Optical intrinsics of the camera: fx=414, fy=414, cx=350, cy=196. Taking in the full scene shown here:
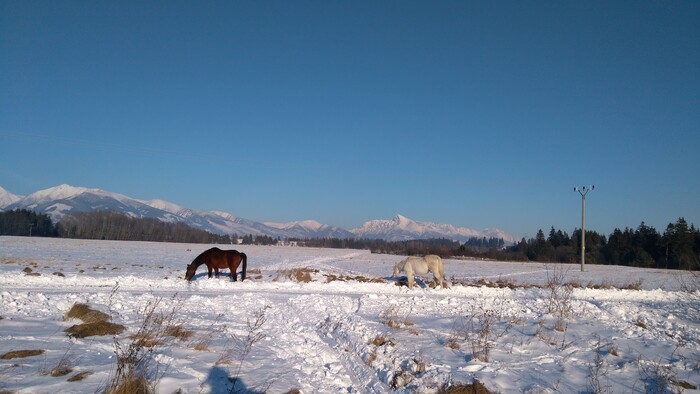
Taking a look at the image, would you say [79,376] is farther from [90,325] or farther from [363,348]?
[363,348]

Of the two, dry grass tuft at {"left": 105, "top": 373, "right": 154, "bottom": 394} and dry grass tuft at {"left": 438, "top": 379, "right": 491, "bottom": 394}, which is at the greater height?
dry grass tuft at {"left": 105, "top": 373, "right": 154, "bottom": 394}

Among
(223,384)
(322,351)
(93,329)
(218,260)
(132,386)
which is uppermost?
(218,260)

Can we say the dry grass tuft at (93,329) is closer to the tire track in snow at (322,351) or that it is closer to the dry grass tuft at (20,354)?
the dry grass tuft at (20,354)

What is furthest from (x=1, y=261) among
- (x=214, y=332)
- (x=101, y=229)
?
(x=101, y=229)

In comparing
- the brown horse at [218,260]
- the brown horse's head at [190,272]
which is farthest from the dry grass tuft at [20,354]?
the brown horse at [218,260]

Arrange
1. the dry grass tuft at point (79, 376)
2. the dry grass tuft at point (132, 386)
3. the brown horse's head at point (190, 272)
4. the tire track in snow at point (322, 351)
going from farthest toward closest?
the brown horse's head at point (190, 272), the tire track in snow at point (322, 351), the dry grass tuft at point (79, 376), the dry grass tuft at point (132, 386)

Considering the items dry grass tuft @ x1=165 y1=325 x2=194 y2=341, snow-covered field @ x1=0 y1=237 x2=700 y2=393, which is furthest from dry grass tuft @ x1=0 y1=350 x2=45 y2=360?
dry grass tuft @ x1=165 y1=325 x2=194 y2=341

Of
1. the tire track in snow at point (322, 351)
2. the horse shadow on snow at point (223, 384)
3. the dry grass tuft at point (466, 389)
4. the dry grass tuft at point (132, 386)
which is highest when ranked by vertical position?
the dry grass tuft at point (132, 386)

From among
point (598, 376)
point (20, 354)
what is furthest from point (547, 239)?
point (20, 354)

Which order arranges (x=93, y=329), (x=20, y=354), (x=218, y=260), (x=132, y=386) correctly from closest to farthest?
(x=132, y=386)
(x=20, y=354)
(x=93, y=329)
(x=218, y=260)

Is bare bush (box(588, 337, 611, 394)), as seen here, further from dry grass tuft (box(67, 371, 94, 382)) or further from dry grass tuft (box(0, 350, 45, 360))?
dry grass tuft (box(0, 350, 45, 360))

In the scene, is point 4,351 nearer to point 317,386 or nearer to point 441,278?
point 317,386

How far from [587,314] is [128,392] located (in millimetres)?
13349

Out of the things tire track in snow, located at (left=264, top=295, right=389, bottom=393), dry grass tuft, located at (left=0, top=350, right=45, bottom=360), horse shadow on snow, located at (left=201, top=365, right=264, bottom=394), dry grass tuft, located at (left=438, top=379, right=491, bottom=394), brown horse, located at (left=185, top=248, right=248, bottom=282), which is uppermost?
brown horse, located at (left=185, top=248, right=248, bottom=282)
